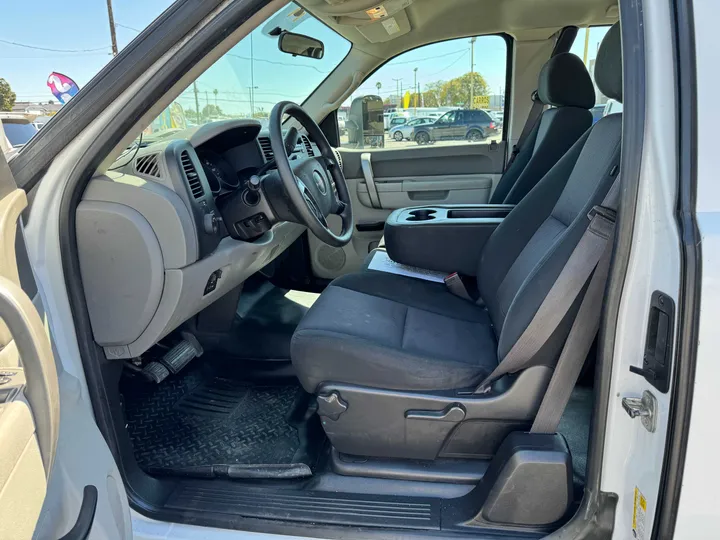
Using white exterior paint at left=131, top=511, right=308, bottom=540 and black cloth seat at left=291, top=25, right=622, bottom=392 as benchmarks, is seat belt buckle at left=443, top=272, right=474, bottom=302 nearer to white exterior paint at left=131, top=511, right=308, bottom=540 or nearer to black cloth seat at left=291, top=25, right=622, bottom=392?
black cloth seat at left=291, top=25, right=622, bottom=392

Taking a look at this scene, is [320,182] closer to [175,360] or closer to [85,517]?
[175,360]

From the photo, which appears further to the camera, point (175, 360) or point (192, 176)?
point (175, 360)

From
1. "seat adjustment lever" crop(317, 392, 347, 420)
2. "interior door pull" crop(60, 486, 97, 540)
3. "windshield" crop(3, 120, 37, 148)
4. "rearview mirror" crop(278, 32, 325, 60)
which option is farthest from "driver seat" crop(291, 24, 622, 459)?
"rearview mirror" crop(278, 32, 325, 60)

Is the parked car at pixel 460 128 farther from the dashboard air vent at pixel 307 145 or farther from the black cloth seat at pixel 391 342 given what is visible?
the black cloth seat at pixel 391 342

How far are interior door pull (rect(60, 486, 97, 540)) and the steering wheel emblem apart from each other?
115 centimetres

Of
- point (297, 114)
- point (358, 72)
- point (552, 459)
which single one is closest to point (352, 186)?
point (358, 72)

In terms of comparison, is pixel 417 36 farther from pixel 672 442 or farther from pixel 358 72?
pixel 672 442

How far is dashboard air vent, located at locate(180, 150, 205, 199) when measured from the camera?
146 centimetres

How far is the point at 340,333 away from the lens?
1.37m

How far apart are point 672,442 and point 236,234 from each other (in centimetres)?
126

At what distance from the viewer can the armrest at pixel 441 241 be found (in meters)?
2.06

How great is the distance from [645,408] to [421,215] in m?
1.48

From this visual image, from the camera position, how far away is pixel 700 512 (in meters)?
0.84

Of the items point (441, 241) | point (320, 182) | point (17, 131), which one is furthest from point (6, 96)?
point (441, 241)
